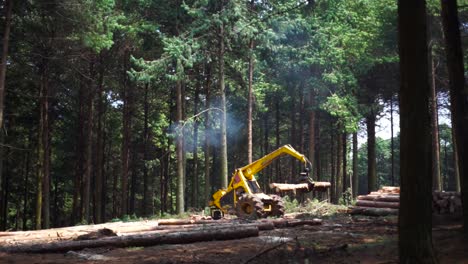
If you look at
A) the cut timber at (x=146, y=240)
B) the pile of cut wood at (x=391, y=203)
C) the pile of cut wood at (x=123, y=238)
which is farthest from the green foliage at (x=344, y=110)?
the cut timber at (x=146, y=240)

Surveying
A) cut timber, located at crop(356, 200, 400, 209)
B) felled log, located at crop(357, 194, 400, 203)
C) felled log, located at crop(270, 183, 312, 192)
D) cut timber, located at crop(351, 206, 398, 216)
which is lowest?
cut timber, located at crop(351, 206, 398, 216)

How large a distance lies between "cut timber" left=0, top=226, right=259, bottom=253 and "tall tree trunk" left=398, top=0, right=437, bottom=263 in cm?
587

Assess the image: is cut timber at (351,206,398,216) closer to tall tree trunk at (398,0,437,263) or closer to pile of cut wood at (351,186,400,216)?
pile of cut wood at (351,186,400,216)

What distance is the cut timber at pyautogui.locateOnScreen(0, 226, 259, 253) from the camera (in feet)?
32.3

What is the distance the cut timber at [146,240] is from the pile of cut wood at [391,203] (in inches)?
257

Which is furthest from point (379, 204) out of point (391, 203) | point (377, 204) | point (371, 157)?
point (371, 157)

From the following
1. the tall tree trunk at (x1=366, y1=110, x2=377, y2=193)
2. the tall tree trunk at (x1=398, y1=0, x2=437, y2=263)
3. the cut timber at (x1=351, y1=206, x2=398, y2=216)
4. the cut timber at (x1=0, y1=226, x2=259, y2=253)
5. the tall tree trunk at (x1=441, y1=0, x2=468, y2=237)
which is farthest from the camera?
the tall tree trunk at (x1=366, y1=110, x2=377, y2=193)

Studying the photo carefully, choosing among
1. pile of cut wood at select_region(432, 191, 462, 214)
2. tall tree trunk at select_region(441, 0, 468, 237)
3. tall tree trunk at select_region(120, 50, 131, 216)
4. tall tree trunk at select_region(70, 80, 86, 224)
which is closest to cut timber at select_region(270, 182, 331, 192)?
pile of cut wood at select_region(432, 191, 462, 214)

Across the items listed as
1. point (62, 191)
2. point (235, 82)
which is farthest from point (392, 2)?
point (62, 191)

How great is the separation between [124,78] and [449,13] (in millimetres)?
23425

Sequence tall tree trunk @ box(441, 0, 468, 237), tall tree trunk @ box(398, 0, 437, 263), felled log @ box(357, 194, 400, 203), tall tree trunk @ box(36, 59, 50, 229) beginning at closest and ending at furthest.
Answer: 1. tall tree trunk @ box(398, 0, 437, 263)
2. tall tree trunk @ box(441, 0, 468, 237)
3. felled log @ box(357, 194, 400, 203)
4. tall tree trunk @ box(36, 59, 50, 229)

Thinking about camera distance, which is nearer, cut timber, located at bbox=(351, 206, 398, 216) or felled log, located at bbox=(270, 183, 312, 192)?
cut timber, located at bbox=(351, 206, 398, 216)

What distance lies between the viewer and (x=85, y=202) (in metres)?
26.4

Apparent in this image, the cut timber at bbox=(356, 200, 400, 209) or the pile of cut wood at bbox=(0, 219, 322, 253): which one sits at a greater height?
the cut timber at bbox=(356, 200, 400, 209)
